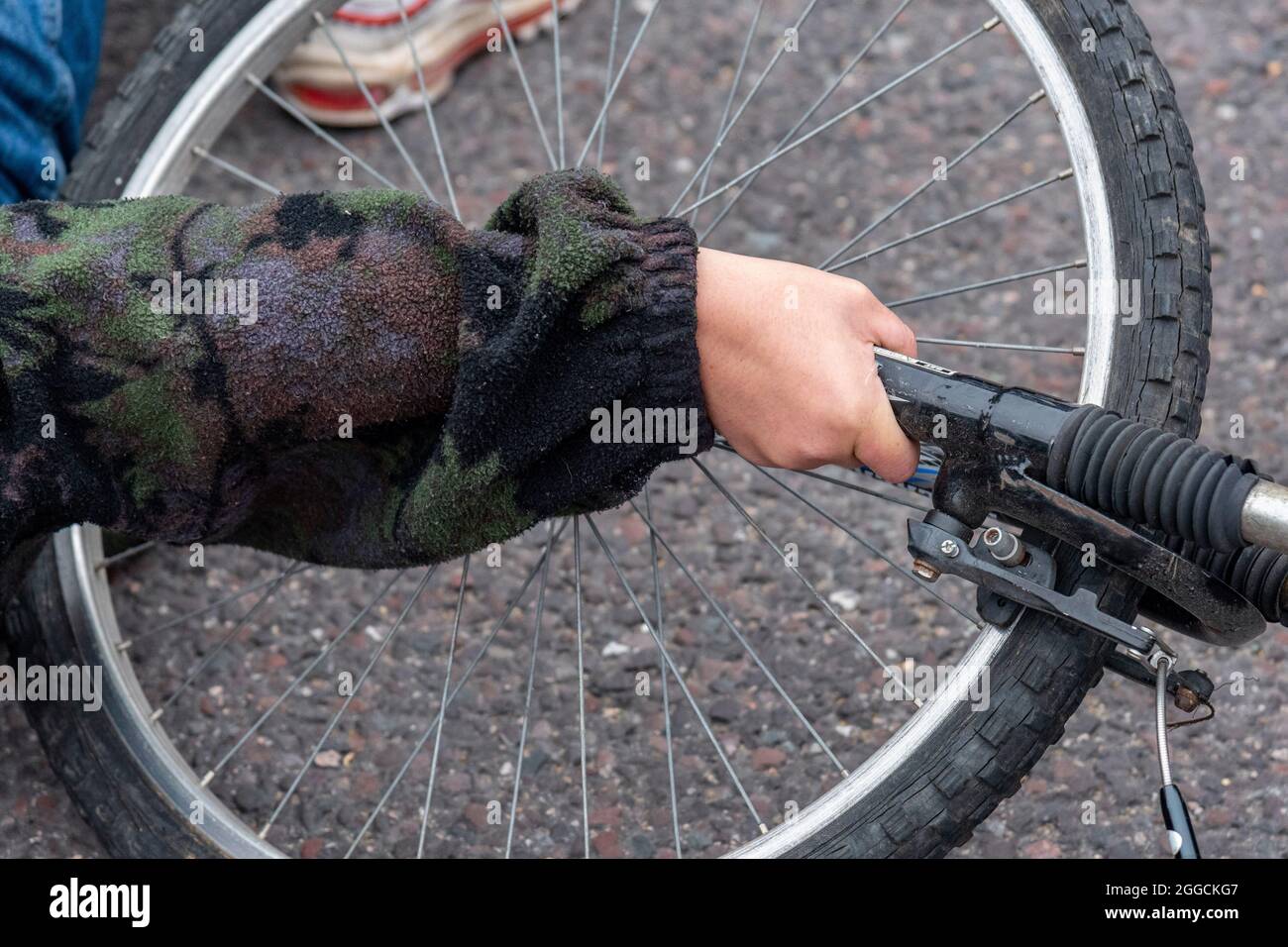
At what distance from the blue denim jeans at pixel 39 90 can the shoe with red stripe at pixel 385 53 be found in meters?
0.38

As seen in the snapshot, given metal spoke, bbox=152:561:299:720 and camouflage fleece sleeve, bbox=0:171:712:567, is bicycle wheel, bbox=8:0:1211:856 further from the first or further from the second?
camouflage fleece sleeve, bbox=0:171:712:567

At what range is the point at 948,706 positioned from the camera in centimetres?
114

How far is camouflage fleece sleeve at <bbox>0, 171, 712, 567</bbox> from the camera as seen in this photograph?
102 centimetres

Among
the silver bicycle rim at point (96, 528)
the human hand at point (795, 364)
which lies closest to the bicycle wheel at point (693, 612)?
the silver bicycle rim at point (96, 528)

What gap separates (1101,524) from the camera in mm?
993

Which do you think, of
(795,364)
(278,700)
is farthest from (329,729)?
(795,364)

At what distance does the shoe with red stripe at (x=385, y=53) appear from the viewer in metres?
2.02

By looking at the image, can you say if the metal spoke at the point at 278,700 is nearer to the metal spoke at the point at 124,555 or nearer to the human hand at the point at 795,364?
the metal spoke at the point at 124,555

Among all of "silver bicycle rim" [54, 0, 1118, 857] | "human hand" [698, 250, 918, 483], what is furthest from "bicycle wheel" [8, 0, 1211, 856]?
"human hand" [698, 250, 918, 483]

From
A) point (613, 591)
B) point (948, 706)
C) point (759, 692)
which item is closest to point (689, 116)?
point (613, 591)

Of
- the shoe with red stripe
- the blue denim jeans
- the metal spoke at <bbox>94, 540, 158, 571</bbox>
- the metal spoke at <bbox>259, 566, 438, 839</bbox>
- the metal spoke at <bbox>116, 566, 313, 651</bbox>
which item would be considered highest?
the shoe with red stripe

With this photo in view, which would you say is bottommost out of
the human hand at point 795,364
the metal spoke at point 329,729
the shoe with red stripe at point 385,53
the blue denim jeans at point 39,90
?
the metal spoke at point 329,729

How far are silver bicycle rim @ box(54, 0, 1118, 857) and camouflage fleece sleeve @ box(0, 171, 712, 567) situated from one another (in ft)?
1.04
